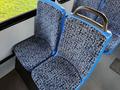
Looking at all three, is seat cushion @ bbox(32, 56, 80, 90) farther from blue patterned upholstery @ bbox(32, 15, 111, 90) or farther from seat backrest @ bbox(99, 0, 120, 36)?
seat backrest @ bbox(99, 0, 120, 36)

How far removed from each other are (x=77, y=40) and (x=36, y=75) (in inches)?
17.7

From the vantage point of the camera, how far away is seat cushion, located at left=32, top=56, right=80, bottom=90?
4.02 ft

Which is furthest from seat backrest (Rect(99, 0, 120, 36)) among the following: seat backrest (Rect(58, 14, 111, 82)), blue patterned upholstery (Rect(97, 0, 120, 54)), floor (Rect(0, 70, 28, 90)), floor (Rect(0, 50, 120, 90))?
floor (Rect(0, 70, 28, 90))

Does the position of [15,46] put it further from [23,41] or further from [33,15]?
[33,15]

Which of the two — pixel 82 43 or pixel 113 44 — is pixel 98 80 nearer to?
pixel 113 44

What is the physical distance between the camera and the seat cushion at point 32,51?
1376 millimetres

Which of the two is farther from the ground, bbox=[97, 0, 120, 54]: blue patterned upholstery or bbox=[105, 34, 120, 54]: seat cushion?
bbox=[97, 0, 120, 54]: blue patterned upholstery

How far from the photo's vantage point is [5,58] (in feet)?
5.22

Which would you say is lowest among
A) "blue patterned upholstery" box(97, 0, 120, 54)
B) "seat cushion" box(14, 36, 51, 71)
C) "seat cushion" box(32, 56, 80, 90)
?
"seat cushion" box(32, 56, 80, 90)

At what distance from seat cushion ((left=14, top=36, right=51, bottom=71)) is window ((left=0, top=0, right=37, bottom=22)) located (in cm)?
29

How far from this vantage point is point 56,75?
51.0 inches

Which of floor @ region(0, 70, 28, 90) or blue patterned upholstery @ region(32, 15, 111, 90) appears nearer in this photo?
blue patterned upholstery @ region(32, 15, 111, 90)

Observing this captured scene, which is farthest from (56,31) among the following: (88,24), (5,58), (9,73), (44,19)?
(9,73)

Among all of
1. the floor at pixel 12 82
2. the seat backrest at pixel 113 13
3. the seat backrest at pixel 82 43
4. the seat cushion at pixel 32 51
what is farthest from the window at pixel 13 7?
the seat backrest at pixel 113 13
